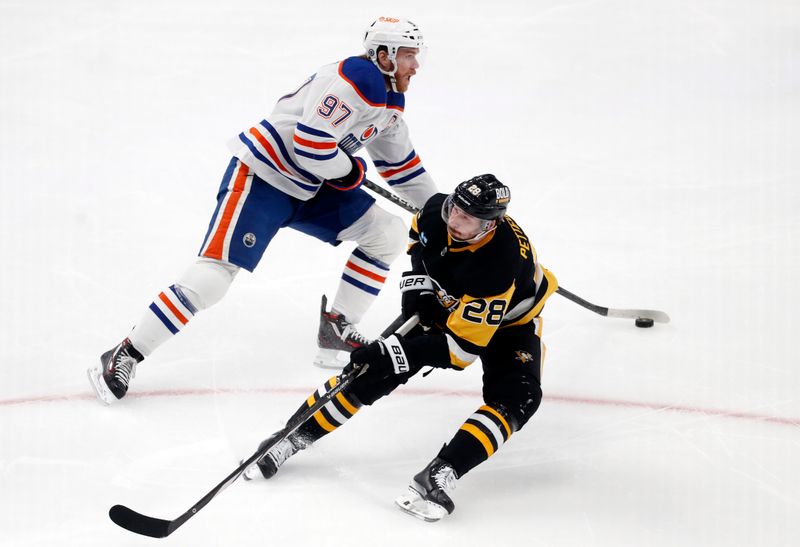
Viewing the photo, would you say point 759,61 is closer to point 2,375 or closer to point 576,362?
point 576,362

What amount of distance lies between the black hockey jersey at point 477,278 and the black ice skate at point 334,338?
2.35 feet

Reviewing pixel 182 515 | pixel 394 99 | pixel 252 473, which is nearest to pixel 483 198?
pixel 394 99

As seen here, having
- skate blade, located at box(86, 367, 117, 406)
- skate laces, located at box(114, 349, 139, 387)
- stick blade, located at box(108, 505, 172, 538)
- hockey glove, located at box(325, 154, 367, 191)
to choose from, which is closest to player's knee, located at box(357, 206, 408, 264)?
hockey glove, located at box(325, 154, 367, 191)

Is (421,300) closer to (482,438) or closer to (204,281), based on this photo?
(482,438)

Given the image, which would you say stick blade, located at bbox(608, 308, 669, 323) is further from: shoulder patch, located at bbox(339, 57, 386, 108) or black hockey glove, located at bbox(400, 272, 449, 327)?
shoulder patch, located at bbox(339, 57, 386, 108)

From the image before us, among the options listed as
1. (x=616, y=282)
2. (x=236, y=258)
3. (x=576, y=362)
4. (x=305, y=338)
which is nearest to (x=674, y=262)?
(x=616, y=282)

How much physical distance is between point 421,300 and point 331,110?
2.39ft

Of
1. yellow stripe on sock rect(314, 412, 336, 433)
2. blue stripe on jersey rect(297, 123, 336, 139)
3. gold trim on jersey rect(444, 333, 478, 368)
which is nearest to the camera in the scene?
gold trim on jersey rect(444, 333, 478, 368)

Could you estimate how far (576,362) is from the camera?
3559 mm

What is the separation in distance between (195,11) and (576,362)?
444 centimetres

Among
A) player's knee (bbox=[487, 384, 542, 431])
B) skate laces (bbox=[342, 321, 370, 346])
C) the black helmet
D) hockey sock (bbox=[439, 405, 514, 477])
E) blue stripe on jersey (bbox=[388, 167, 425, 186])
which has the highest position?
the black helmet

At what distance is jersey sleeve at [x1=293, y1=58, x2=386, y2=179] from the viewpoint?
3.11m

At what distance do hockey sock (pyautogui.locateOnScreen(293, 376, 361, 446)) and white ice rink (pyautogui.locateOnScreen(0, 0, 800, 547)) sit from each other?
12cm

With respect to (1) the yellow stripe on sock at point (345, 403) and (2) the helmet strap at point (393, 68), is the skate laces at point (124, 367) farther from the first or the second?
(2) the helmet strap at point (393, 68)
